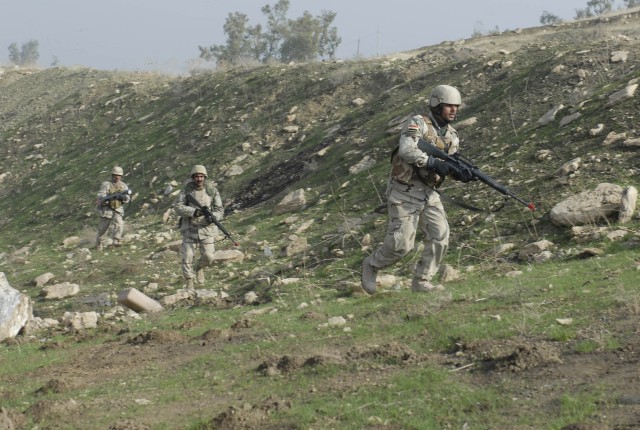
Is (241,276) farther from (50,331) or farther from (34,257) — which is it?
(34,257)

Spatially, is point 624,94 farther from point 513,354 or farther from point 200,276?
point 513,354

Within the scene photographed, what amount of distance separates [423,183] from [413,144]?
0.40 m

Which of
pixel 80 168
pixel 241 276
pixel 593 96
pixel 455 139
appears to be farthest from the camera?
pixel 80 168

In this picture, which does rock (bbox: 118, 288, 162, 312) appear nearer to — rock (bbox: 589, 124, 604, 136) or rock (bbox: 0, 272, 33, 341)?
rock (bbox: 0, 272, 33, 341)

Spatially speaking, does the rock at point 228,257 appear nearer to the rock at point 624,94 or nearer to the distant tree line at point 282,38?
the rock at point 624,94

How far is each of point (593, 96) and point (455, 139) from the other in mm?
6775

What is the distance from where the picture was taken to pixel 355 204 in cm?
1395

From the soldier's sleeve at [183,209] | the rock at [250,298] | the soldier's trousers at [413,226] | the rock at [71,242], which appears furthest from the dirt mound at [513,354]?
the rock at [71,242]

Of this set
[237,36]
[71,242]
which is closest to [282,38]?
[237,36]

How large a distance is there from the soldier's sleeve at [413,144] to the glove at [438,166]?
0.05m

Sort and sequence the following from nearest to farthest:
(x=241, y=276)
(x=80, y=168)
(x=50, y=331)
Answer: (x=50, y=331)
(x=241, y=276)
(x=80, y=168)

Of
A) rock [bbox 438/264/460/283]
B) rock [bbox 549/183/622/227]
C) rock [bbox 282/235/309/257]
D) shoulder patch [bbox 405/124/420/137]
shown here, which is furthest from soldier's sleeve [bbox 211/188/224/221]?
shoulder patch [bbox 405/124/420/137]

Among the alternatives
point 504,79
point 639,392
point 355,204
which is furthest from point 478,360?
point 504,79

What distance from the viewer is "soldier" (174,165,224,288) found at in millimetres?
11297
